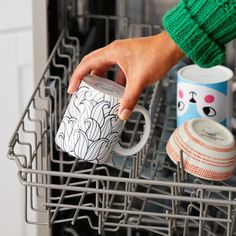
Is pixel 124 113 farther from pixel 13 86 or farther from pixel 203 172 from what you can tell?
pixel 13 86

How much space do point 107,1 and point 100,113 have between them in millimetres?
554

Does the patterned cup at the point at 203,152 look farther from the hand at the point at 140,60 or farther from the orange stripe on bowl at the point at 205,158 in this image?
the hand at the point at 140,60

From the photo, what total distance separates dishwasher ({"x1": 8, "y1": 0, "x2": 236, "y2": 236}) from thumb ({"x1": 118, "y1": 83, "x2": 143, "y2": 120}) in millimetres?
115

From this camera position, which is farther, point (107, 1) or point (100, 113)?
point (107, 1)

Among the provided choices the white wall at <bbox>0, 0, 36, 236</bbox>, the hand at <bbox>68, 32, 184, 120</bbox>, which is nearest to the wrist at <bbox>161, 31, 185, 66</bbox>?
the hand at <bbox>68, 32, 184, 120</bbox>

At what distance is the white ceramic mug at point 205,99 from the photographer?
115 cm

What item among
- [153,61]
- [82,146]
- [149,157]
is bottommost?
[149,157]

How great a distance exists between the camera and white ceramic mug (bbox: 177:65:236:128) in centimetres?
115

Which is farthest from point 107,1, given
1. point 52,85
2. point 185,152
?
point 185,152

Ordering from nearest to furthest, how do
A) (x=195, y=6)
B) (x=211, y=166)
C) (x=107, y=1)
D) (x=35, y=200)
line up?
(x=195, y=6), (x=211, y=166), (x=35, y=200), (x=107, y=1)

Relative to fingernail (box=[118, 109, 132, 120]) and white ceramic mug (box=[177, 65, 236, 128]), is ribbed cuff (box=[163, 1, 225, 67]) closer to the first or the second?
fingernail (box=[118, 109, 132, 120])

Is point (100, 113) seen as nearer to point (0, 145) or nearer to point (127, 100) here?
point (127, 100)

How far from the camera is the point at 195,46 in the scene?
927mm

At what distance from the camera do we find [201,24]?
3.01 feet
